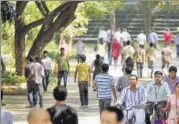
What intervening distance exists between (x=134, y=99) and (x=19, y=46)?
12.9 metres

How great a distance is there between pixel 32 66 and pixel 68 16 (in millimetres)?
7164

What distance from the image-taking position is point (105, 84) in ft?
47.9

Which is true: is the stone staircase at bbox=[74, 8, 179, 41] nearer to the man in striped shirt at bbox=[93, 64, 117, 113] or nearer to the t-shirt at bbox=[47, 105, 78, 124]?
the man in striped shirt at bbox=[93, 64, 117, 113]

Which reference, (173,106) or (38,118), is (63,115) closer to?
(173,106)

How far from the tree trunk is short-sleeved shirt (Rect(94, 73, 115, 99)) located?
1023cm

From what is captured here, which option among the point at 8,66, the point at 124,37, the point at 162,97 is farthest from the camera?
the point at 124,37

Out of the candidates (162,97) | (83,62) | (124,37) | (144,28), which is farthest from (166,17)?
(162,97)

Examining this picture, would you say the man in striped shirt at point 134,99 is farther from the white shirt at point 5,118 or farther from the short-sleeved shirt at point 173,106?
the white shirt at point 5,118

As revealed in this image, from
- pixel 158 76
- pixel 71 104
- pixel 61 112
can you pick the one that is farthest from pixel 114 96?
pixel 71 104

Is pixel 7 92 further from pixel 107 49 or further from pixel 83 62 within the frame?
pixel 107 49

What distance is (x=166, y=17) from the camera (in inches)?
2008

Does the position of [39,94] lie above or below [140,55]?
below

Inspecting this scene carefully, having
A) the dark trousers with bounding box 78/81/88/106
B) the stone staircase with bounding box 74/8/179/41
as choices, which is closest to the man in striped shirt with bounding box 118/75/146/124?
the dark trousers with bounding box 78/81/88/106

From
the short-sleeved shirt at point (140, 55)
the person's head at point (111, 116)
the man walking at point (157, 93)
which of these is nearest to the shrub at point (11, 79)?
the short-sleeved shirt at point (140, 55)
